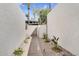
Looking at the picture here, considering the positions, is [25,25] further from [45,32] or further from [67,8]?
[67,8]

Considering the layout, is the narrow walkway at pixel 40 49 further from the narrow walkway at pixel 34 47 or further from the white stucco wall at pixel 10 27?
the white stucco wall at pixel 10 27

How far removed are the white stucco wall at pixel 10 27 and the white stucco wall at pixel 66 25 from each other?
0.67 m

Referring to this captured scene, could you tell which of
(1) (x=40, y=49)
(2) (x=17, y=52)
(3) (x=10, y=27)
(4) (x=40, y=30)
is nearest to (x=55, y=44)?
(1) (x=40, y=49)

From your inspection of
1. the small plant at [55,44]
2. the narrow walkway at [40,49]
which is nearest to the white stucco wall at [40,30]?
the narrow walkway at [40,49]

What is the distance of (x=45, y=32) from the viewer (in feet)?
10.9

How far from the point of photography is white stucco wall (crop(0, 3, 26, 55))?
2.80m

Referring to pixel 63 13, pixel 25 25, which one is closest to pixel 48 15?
pixel 63 13

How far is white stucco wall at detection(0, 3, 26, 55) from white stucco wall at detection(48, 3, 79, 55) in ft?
2.19

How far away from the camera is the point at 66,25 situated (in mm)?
3240

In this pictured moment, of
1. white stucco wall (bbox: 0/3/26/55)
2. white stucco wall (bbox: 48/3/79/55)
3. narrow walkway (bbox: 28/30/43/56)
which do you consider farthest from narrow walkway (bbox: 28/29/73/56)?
white stucco wall (bbox: 0/3/26/55)

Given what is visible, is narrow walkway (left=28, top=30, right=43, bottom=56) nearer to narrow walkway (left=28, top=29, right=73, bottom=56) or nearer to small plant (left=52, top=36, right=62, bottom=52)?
narrow walkway (left=28, top=29, right=73, bottom=56)

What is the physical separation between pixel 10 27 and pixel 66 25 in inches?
47.5

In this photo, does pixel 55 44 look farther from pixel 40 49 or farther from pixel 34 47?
pixel 34 47

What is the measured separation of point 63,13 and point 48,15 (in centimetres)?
33
